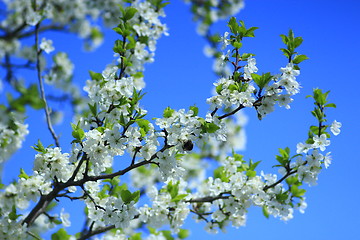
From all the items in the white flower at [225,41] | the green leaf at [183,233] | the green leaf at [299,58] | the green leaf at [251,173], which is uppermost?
the white flower at [225,41]

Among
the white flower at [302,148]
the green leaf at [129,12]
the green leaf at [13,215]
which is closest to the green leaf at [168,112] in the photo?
the white flower at [302,148]

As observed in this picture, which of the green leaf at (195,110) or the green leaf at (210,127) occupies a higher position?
the green leaf at (195,110)

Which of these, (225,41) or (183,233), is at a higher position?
(225,41)

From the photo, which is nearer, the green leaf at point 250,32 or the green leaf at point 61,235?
the green leaf at point 250,32

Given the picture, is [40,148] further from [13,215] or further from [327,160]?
[327,160]

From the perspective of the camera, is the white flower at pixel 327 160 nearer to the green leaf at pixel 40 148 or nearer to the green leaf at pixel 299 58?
the green leaf at pixel 299 58

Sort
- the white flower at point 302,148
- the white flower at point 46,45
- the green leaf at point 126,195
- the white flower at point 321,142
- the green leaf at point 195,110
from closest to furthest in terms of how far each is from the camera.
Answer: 1. the green leaf at point 195,110
2. the green leaf at point 126,195
3. the white flower at point 321,142
4. the white flower at point 302,148
5. the white flower at point 46,45

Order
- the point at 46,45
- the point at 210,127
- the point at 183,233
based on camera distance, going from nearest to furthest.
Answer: the point at 210,127
the point at 183,233
the point at 46,45

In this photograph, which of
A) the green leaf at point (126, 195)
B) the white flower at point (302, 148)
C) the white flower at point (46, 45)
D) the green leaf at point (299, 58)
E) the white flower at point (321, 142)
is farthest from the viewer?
the white flower at point (46, 45)

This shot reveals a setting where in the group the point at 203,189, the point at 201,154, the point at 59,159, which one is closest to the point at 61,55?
the point at 201,154

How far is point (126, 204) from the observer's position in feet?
11.6

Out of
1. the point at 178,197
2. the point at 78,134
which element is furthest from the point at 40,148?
the point at 178,197

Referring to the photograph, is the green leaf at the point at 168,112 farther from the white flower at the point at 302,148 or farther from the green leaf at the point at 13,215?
the green leaf at the point at 13,215

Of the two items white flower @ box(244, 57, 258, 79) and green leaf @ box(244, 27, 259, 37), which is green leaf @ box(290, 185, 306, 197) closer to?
white flower @ box(244, 57, 258, 79)
